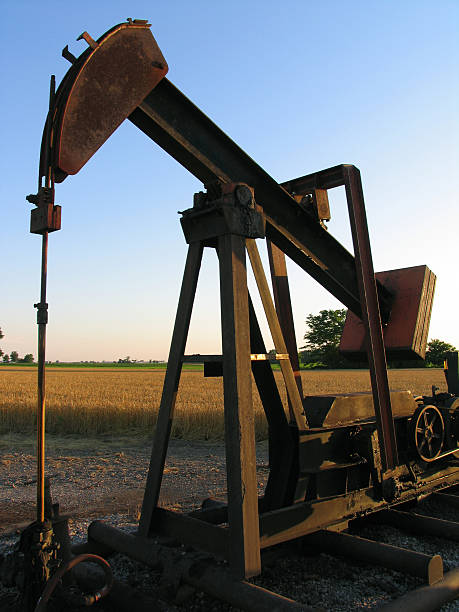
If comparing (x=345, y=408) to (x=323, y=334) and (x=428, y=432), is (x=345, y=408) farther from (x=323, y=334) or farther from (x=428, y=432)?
(x=323, y=334)

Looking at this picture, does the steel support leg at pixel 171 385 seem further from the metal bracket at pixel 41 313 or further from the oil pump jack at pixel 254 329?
the metal bracket at pixel 41 313

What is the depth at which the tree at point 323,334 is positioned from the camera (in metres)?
76.0

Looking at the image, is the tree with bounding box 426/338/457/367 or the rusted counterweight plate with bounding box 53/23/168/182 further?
the tree with bounding box 426/338/457/367

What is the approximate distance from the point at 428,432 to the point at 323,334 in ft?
254

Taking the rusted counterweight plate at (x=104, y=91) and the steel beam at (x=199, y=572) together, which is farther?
the rusted counterweight plate at (x=104, y=91)

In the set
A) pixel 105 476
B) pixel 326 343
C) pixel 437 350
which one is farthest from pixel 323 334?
pixel 105 476

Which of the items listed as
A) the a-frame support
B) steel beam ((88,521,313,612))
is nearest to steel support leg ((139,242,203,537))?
the a-frame support

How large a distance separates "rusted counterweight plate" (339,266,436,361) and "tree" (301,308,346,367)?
67.7 meters

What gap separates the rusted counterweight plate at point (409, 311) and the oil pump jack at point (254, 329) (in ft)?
0.05

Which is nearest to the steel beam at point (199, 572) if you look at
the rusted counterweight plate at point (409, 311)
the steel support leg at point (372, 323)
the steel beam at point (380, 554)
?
the steel beam at point (380, 554)

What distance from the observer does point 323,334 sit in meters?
81.5

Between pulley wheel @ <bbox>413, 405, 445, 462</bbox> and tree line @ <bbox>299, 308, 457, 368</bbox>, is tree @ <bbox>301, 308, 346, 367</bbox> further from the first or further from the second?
pulley wheel @ <bbox>413, 405, 445, 462</bbox>

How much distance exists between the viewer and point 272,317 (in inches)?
154

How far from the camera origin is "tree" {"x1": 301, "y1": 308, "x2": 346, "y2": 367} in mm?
76000
